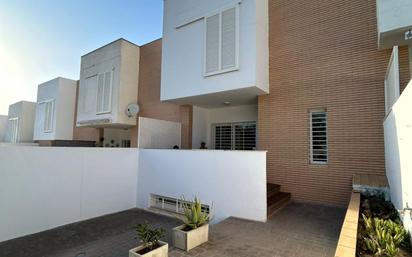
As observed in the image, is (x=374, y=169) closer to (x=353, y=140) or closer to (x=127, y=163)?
(x=353, y=140)

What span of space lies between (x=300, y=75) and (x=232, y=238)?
6.44 m

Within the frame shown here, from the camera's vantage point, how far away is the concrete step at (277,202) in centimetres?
679

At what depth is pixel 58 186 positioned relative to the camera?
7512 mm

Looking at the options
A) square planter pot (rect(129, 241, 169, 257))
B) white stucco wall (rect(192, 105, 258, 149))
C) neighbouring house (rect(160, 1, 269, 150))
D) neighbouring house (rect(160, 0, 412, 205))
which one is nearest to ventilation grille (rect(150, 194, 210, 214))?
white stucco wall (rect(192, 105, 258, 149))

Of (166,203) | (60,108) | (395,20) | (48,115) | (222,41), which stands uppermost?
(222,41)

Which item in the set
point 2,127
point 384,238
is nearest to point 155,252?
point 384,238

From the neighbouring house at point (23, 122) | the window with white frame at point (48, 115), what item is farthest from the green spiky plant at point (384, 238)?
the neighbouring house at point (23, 122)

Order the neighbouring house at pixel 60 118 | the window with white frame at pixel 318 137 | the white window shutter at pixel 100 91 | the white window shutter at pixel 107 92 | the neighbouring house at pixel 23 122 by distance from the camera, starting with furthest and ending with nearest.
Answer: the neighbouring house at pixel 23 122, the neighbouring house at pixel 60 118, the white window shutter at pixel 100 91, the white window shutter at pixel 107 92, the window with white frame at pixel 318 137

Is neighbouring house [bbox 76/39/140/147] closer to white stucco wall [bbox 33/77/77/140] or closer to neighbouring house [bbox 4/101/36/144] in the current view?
white stucco wall [bbox 33/77/77/140]

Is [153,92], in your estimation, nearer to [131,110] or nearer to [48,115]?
[131,110]

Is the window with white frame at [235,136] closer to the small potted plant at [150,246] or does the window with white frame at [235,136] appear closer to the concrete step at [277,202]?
the concrete step at [277,202]

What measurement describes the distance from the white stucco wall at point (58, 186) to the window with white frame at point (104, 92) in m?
5.43

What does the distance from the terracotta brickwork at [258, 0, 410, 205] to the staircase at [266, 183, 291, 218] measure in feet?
1.34

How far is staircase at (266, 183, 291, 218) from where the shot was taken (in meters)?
6.86
